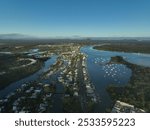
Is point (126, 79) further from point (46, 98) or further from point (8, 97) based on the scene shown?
point (8, 97)

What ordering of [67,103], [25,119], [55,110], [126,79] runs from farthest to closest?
[126,79] → [67,103] → [55,110] → [25,119]

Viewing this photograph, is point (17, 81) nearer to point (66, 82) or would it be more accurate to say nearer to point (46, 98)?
point (66, 82)

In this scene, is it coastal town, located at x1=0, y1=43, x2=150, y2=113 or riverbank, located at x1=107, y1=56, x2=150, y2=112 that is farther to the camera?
riverbank, located at x1=107, y1=56, x2=150, y2=112

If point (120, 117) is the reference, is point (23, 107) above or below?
below

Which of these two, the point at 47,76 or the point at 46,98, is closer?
the point at 46,98

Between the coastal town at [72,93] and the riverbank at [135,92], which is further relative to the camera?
the riverbank at [135,92]

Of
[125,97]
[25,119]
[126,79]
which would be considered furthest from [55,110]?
[126,79]

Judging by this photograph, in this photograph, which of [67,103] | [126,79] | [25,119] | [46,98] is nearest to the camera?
[25,119]

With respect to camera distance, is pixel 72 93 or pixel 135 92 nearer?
pixel 72 93

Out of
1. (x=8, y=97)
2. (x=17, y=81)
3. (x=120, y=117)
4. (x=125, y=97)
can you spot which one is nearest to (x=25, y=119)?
(x=120, y=117)
